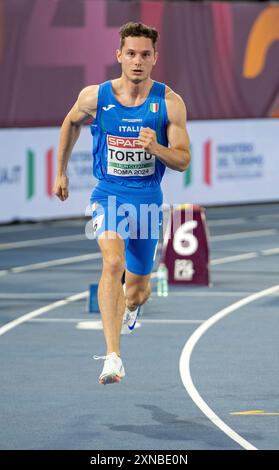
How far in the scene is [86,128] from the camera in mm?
24094

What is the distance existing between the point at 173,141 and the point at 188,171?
15.8 metres

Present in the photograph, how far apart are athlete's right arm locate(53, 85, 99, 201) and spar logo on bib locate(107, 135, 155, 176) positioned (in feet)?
0.78

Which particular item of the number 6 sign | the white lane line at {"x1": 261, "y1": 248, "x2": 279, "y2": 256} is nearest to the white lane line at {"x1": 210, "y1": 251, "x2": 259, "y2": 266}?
the white lane line at {"x1": 261, "y1": 248, "x2": 279, "y2": 256}

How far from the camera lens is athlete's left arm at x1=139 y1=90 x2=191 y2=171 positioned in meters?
9.69

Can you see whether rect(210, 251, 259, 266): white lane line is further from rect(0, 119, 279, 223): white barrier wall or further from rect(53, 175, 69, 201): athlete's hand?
rect(53, 175, 69, 201): athlete's hand

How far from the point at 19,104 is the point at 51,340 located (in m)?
9.96

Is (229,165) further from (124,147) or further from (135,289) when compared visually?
(124,147)

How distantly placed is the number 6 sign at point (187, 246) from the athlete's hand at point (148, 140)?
7002 mm

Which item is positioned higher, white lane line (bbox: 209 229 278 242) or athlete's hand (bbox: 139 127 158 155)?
athlete's hand (bbox: 139 127 158 155)

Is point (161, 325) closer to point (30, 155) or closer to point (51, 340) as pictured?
point (51, 340)

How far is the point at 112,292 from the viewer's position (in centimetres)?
995

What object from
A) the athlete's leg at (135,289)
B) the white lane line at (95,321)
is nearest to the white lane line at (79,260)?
the white lane line at (95,321)
